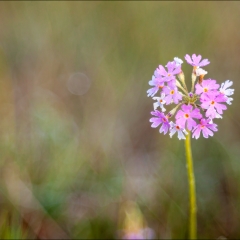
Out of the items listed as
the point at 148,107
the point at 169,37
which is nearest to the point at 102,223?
the point at 148,107

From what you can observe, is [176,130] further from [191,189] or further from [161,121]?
[191,189]

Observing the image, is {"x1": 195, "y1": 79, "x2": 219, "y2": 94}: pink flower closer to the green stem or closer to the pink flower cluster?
the pink flower cluster

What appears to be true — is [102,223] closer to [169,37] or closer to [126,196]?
[126,196]

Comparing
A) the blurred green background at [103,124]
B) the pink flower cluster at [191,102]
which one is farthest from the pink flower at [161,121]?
the blurred green background at [103,124]

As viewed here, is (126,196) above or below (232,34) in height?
below

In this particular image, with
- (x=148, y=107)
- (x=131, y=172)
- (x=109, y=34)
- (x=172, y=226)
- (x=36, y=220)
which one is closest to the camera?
(x=172, y=226)

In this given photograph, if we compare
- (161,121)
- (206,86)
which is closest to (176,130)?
(161,121)
